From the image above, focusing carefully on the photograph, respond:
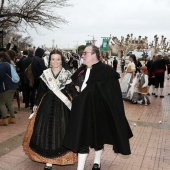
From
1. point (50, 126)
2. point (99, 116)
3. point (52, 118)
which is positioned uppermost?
point (99, 116)

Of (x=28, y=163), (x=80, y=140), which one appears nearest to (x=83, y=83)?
(x=80, y=140)

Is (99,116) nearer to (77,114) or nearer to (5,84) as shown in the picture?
(77,114)

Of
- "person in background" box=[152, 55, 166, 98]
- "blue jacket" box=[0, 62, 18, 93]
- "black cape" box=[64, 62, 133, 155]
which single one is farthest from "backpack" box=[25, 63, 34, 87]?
"person in background" box=[152, 55, 166, 98]

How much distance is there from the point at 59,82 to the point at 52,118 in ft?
1.76

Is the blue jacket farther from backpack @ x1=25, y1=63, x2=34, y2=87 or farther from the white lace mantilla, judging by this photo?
the white lace mantilla

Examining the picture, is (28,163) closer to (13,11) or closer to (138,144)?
(138,144)

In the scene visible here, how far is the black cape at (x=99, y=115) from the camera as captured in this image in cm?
369

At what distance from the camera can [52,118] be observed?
412 centimetres

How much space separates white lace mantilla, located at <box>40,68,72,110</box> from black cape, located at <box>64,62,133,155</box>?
40cm

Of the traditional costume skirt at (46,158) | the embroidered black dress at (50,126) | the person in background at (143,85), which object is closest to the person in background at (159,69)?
the person in background at (143,85)

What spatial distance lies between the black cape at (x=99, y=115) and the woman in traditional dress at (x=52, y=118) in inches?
16.1

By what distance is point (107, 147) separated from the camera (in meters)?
5.47

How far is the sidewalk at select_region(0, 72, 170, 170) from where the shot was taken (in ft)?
14.9

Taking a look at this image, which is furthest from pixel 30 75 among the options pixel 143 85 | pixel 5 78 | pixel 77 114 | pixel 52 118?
pixel 77 114
